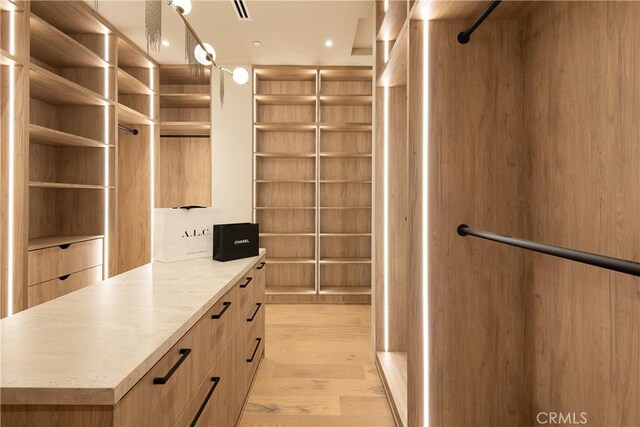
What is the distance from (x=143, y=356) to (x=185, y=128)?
155 inches

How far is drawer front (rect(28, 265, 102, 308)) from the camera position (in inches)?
97.8

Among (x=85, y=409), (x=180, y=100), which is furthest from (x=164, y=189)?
(x=85, y=409)

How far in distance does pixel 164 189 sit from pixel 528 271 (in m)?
4.15

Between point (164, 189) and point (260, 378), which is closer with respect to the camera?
point (260, 378)

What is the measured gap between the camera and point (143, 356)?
0.73 metres

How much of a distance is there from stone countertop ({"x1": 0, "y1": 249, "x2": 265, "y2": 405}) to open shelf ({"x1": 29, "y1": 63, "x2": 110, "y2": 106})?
6.64ft

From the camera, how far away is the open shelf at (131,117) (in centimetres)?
341

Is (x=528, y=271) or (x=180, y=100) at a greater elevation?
(x=180, y=100)

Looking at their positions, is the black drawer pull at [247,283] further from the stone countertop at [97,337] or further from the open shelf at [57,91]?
the open shelf at [57,91]

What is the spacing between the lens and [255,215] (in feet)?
13.2

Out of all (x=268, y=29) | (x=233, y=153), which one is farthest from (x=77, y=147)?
(x=268, y=29)

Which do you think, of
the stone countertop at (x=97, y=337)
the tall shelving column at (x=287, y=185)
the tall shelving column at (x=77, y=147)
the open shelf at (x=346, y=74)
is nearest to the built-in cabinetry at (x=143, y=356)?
the stone countertop at (x=97, y=337)

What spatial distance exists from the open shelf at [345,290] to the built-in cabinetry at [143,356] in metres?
2.22

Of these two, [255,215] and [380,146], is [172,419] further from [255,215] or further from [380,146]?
[255,215]
